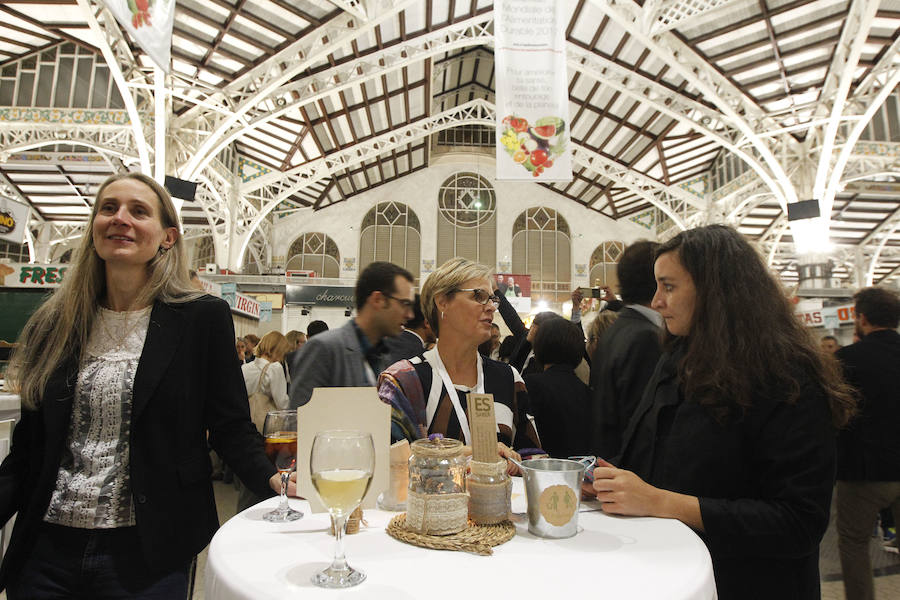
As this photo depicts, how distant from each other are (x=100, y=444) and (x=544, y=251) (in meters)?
17.5

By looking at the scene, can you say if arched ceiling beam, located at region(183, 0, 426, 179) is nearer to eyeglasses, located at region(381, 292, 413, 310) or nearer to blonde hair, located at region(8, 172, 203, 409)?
eyeglasses, located at region(381, 292, 413, 310)

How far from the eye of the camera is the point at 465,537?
903mm

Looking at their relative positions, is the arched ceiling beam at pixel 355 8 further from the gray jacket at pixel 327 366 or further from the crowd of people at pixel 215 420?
the crowd of people at pixel 215 420

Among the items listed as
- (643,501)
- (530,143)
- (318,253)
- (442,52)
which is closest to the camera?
(643,501)

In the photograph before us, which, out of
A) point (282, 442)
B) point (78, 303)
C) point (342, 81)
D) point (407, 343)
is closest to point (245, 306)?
point (342, 81)

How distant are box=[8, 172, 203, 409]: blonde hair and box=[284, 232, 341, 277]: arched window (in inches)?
648

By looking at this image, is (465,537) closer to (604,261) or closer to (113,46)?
(113,46)

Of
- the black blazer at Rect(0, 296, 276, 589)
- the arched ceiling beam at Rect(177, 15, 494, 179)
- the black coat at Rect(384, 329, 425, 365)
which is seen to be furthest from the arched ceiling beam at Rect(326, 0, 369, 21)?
the black blazer at Rect(0, 296, 276, 589)

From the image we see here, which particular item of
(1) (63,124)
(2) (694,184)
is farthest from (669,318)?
(2) (694,184)

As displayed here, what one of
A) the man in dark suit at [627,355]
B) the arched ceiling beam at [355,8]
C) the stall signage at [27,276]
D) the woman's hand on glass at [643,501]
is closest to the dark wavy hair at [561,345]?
the man in dark suit at [627,355]

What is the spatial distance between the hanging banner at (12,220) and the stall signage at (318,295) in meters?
8.62

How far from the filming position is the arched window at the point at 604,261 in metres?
18.0

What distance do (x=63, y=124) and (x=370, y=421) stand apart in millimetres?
12989

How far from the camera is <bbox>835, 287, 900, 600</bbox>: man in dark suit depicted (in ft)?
7.80
